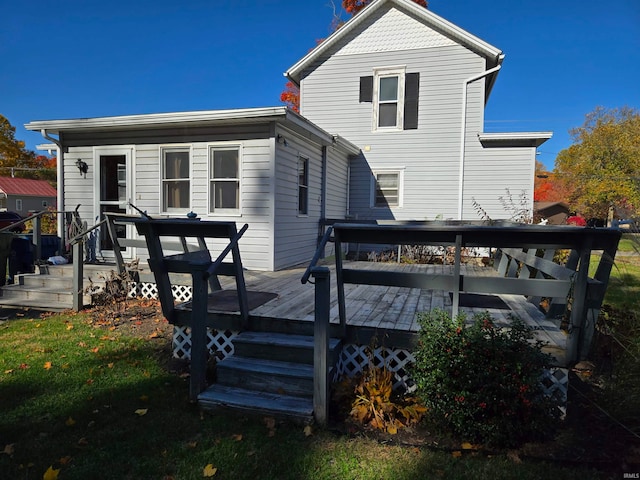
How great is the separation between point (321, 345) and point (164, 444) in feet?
3.80

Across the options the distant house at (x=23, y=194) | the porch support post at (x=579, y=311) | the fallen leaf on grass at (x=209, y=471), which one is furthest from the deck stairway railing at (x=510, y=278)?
the distant house at (x=23, y=194)

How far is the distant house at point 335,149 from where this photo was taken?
7047 millimetres

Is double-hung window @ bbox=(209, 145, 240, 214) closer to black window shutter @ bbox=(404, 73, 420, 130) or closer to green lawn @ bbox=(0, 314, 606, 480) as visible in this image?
green lawn @ bbox=(0, 314, 606, 480)

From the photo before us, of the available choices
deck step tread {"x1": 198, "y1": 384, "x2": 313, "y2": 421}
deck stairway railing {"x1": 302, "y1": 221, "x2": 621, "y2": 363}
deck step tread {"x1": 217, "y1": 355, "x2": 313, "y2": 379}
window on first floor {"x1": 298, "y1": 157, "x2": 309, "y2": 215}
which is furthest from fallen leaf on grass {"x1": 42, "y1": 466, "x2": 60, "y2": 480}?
window on first floor {"x1": 298, "y1": 157, "x2": 309, "y2": 215}

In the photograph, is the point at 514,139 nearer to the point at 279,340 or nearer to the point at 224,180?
the point at 224,180

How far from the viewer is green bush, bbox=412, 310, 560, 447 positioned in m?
2.39

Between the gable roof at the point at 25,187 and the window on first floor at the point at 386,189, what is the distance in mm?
37859

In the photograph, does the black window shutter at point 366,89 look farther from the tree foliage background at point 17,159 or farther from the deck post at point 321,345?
the tree foliage background at point 17,159

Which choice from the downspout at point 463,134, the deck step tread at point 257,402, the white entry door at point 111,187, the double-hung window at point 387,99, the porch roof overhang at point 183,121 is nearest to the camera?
the deck step tread at point 257,402

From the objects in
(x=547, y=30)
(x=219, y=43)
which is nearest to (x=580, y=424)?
(x=547, y=30)

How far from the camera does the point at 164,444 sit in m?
2.46

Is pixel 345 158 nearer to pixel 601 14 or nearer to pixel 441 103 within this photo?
pixel 441 103

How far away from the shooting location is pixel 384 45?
11.2 meters

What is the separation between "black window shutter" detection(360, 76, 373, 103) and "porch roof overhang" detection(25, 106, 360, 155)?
148 inches
